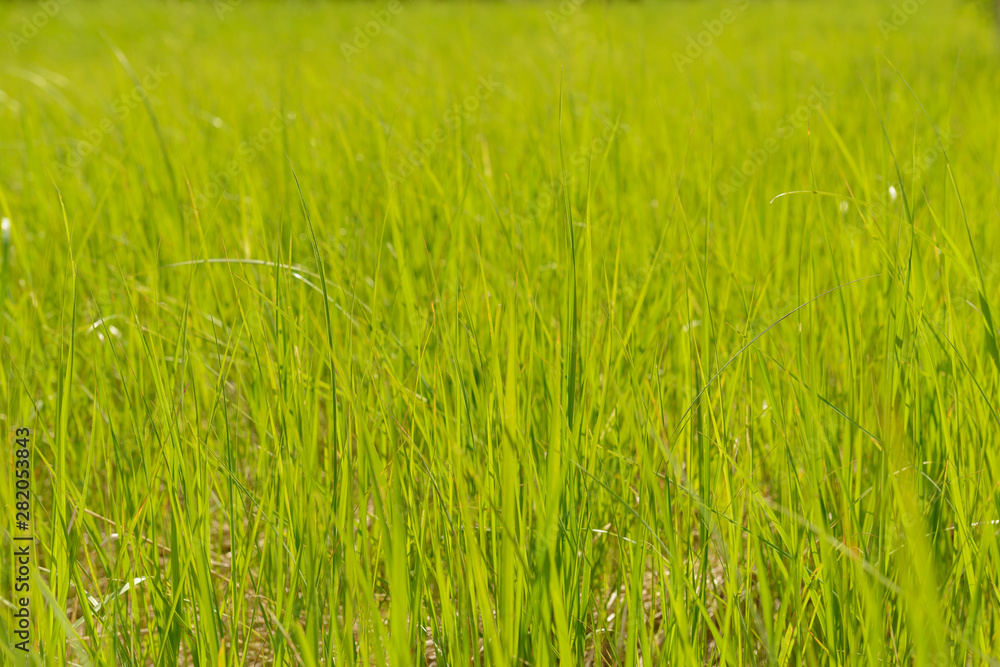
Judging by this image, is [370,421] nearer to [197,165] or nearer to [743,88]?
[197,165]

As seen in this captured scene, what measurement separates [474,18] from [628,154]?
8.52 metres

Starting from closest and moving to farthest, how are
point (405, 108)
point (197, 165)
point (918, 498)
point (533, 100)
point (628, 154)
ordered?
point (918, 498) < point (628, 154) < point (197, 165) < point (405, 108) < point (533, 100)

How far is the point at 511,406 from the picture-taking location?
79cm

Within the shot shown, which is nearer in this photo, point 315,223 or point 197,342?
point 197,342

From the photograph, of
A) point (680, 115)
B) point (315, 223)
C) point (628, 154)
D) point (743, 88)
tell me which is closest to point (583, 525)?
point (315, 223)

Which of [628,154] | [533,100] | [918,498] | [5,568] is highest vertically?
[533,100]

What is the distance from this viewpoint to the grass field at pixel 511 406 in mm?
742

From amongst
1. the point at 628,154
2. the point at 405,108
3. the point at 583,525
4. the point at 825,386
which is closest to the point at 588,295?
the point at 583,525

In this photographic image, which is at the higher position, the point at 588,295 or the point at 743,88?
the point at 743,88

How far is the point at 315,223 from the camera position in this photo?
1.63 m

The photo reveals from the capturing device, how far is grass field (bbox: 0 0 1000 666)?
0.74 m

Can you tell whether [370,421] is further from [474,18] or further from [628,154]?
[474,18]

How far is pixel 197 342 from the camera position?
1.26m

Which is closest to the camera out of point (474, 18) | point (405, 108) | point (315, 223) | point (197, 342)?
point (197, 342)
